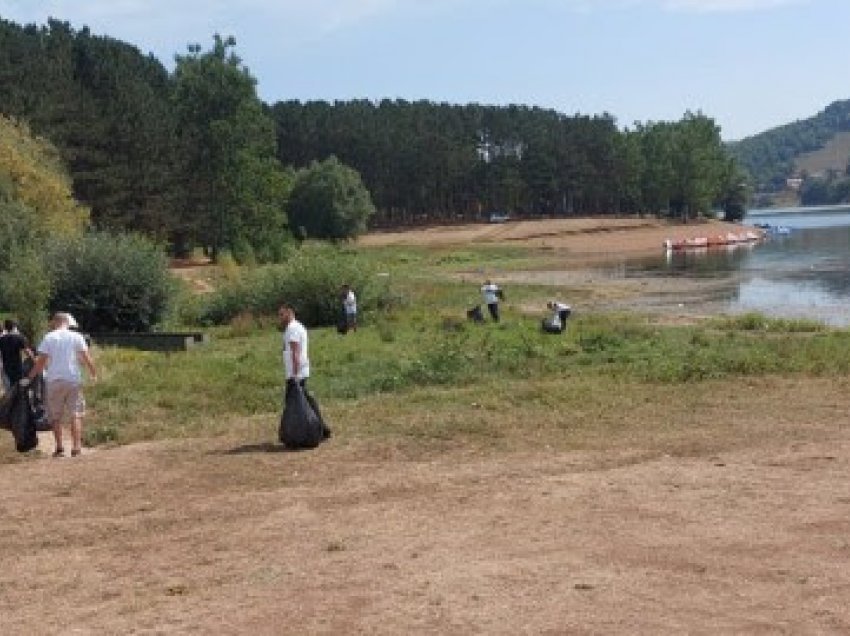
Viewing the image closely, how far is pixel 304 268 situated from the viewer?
124ft

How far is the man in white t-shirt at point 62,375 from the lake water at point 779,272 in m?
26.1

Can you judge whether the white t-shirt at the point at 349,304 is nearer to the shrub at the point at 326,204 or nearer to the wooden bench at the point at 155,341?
the wooden bench at the point at 155,341

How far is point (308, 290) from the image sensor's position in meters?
37.8

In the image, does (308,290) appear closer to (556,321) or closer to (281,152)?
(556,321)

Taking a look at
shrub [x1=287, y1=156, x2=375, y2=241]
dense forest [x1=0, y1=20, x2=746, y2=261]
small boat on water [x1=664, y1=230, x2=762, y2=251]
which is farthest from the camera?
small boat on water [x1=664, y1=230, x2=762, y2=251]

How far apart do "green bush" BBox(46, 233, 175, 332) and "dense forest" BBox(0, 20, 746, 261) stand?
93.0ft

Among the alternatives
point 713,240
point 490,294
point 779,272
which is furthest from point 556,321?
point 713,240

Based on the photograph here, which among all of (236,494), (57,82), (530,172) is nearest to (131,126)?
(57,82)

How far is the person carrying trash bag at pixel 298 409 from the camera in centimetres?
1353

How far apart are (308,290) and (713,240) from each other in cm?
7719

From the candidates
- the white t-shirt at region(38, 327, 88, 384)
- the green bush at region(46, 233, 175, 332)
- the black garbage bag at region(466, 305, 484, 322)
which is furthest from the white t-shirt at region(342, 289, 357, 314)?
the white t-shirt at region(38, 327, 88, 384)

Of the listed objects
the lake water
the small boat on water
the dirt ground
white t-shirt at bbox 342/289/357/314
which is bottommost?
the lake water

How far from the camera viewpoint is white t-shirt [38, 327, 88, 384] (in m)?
13.7

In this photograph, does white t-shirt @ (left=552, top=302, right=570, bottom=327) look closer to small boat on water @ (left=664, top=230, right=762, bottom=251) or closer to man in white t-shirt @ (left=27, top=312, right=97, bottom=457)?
man in white t-shirt @ (left=27, top=312, right=97, bottom=457)
